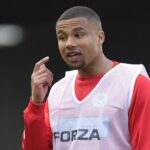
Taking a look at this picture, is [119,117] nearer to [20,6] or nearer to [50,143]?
[50,143]

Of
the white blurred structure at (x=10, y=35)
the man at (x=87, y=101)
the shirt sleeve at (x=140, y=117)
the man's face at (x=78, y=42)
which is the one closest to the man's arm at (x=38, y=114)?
the man at (x=87, y=101)

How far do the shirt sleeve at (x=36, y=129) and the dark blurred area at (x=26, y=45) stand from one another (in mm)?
2760

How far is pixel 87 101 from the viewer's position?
2.90 meters

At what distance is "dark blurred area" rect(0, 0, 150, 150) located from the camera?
18.7ft

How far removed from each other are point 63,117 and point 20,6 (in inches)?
122

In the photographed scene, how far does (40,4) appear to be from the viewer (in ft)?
19.2

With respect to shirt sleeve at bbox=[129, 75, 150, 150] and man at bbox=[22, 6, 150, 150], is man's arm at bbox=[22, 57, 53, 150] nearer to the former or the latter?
man at bbox=[22, 6, 150, 150]

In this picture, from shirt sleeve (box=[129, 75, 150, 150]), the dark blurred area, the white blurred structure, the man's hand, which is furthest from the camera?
the white blurred structure

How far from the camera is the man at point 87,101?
2758mm

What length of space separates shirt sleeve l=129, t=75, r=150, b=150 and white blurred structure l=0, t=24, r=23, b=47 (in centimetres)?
328

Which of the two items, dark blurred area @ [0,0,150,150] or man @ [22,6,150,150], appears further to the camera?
dark blurred area @ [0,0,150,150]

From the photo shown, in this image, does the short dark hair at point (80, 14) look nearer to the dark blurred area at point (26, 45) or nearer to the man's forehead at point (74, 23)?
the man's forehead at point (74, 23)

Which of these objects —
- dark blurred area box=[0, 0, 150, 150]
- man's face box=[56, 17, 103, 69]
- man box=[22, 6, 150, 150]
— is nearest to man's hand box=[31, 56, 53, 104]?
man box=[22, 6, 150, 150]

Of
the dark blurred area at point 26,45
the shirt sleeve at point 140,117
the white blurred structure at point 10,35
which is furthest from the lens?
the white blurred structure at point 10,35
